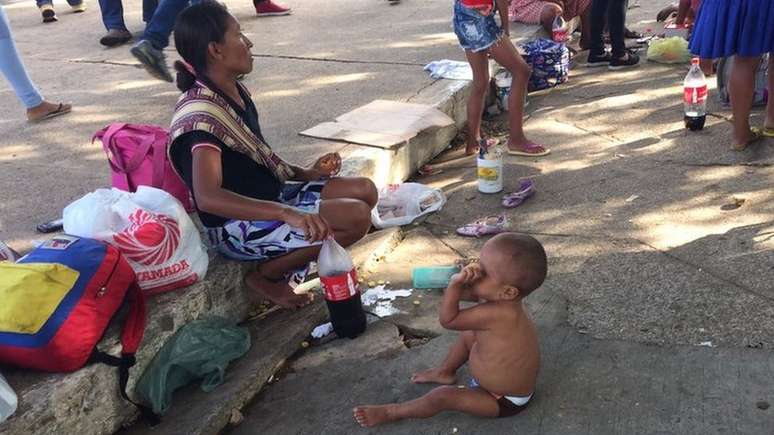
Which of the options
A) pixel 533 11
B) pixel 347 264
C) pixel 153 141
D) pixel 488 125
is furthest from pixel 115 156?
pixel 533 11

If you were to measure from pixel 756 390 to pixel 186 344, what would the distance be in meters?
1.96

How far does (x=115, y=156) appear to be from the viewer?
10.6ft

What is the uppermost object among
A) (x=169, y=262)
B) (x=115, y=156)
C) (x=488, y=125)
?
(x=115, y=156)

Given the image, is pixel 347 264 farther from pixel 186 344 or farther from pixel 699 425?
pixel 699 425

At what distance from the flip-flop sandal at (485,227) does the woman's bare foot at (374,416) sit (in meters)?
1.46

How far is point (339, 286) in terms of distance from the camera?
2936 millimetres

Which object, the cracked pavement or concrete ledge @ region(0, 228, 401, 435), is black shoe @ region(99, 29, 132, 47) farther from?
concrete ledge @ region(0, 228, 401, 435)

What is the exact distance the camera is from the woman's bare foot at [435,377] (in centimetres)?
269

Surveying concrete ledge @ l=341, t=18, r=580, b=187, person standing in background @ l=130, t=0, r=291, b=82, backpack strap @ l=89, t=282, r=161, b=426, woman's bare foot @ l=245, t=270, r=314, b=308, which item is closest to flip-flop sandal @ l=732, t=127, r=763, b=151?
concrete ledge @ l=341, t=18, r=580, b=187

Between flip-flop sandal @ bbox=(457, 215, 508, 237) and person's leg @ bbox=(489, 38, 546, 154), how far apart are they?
1.02m

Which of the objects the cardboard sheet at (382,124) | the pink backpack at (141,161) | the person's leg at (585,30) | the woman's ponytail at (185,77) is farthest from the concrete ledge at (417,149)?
the person's leg at (585,30)

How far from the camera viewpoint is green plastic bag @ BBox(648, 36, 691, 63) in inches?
247

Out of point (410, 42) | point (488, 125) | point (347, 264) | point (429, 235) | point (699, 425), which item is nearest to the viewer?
point (699, 425)

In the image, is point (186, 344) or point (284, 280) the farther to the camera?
point (284, 280)
